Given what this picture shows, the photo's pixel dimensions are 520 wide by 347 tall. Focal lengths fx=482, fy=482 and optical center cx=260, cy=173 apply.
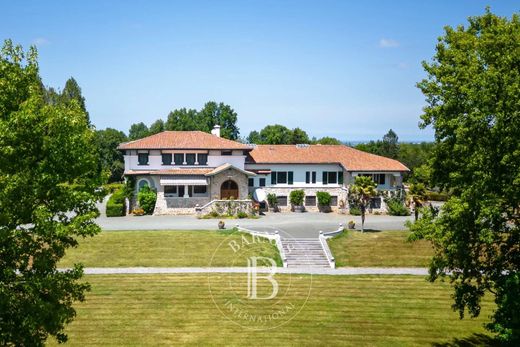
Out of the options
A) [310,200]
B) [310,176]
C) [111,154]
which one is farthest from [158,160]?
[111,154]

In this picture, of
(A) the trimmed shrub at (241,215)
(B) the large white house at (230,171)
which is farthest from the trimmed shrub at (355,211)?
(A) the trimmed shrub at (241,215)

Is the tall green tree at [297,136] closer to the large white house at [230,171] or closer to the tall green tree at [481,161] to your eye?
the large white house at [230,171]

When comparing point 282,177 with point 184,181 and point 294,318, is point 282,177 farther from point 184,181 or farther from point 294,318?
point 294,318

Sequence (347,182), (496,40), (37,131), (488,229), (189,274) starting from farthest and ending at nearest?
(347,182), (189,274), (496,40), (488,229), (37,131)

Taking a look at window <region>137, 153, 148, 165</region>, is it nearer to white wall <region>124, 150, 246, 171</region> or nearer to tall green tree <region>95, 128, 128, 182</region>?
white wall <region>124, 150, 246, 171</region>

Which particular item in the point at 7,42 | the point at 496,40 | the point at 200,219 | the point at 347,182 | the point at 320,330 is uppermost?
the point at 496,40

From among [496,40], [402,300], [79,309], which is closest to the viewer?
[496,40]

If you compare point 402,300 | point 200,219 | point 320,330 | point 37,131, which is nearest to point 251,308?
point 320,330

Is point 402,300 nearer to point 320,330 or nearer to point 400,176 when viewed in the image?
point 320,330
